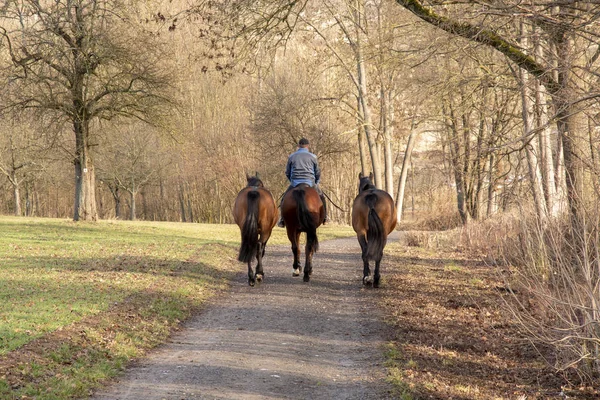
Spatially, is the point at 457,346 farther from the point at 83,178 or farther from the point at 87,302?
the point at 83,178

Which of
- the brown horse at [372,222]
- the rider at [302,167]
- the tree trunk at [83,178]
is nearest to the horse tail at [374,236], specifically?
the brown horse at [372,222]

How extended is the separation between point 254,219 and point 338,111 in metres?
30.9

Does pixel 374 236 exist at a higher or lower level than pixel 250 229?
lower

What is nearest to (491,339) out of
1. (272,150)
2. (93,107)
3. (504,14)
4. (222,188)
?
(504,14)

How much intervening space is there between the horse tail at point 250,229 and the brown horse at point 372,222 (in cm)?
186

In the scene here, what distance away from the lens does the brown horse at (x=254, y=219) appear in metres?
12.4

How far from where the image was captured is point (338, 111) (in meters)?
42.6

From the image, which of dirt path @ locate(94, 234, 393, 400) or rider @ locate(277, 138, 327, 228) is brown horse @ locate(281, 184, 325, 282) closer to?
rider @ locate(277, 138, 327, 228)

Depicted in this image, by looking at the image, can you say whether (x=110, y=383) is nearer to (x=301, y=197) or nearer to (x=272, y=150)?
(x=301, y=197)

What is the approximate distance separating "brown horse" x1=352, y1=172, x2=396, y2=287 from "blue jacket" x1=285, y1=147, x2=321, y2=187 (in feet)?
3.80

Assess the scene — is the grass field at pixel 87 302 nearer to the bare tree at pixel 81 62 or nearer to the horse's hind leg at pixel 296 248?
the horse's hind leg at pixel 296 248

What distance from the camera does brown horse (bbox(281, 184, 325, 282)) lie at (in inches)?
504

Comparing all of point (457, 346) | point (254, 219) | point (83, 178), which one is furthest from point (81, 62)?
point (457, 346)

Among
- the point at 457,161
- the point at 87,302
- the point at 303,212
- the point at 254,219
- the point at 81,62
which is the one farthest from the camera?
the point at 81,62
